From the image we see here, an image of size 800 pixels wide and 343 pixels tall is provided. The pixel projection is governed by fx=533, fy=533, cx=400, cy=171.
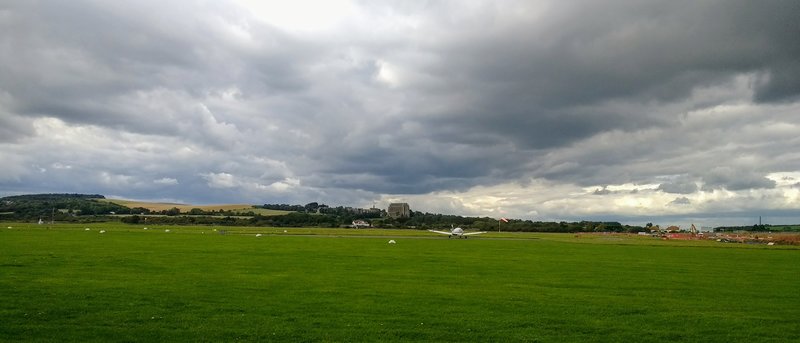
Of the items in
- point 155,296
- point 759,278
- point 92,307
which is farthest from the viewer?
point 759,278

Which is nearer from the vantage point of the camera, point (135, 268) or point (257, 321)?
point (257, 321)

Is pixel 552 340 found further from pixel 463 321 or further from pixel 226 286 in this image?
pixel 226 286

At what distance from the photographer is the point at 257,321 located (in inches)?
578

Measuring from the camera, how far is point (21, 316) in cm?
1444

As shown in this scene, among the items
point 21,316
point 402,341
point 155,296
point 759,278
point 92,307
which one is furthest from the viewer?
point 759,278

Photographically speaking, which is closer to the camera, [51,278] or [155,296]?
[155,296]

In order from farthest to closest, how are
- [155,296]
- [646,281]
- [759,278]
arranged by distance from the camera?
[759,278], [646,281], [155,296]

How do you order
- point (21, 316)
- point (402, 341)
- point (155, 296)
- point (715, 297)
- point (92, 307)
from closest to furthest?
point (402, 341), point (21, 316), point (92, 307), point (155, 296), point (715, 297)

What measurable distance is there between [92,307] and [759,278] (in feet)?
105

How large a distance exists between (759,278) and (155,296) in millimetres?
30431

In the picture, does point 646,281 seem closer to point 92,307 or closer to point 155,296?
point 155,296

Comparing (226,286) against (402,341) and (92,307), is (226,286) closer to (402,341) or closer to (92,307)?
(92,307)

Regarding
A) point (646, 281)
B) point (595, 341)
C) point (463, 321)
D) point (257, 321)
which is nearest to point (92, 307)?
point (257, 321)

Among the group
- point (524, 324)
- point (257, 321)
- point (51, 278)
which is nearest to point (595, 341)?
point (524, 324)
